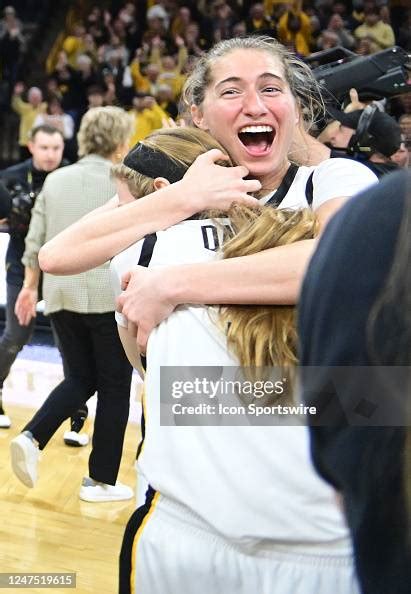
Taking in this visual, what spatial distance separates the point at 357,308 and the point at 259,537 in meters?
0.50

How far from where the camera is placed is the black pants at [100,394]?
272 centimetres

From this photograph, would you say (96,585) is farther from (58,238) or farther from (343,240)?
(343,240)

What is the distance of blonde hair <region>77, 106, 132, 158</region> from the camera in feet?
9.10

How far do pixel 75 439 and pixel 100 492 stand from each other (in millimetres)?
524

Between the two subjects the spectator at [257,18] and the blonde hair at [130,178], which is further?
the spectator at [257,18]

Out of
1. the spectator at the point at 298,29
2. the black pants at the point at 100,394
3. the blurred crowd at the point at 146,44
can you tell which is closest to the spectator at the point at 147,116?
the blurred crowd at the point at 146,44

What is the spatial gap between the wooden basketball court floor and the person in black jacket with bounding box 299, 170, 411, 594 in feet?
5.71

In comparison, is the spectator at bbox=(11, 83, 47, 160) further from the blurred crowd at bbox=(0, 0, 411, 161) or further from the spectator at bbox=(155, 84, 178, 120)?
the spectator at bbox=(155, 84, 178, 120)

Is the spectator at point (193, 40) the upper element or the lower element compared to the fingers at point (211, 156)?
lower

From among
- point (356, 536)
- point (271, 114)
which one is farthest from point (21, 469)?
point (356, 536)

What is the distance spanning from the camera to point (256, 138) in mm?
1281

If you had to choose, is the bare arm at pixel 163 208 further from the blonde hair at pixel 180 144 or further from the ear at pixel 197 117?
the ear at pixel 197 117

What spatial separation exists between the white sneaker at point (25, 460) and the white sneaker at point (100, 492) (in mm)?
199

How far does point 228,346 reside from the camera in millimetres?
950
